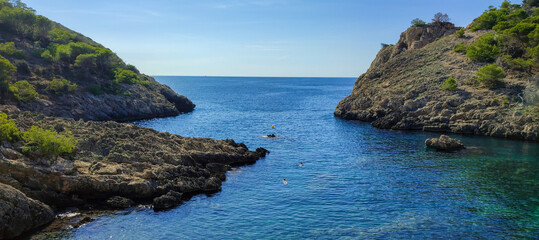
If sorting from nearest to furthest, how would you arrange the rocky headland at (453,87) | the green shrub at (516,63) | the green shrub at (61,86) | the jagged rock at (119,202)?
the jagged rock at (119,202)
the rocky headland at (453,87)
the green shrub at (516,63)
the green shrub at (61,86)

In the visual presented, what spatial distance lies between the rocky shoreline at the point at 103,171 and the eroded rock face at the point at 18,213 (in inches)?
2.3

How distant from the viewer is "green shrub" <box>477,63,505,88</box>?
7169cm

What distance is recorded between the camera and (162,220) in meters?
30.2

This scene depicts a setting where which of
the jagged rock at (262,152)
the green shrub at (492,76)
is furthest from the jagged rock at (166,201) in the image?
the green shrub at (492,76)

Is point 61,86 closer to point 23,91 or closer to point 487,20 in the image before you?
point 23,91

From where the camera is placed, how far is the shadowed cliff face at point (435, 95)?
213 ft

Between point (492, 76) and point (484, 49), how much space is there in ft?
41.7

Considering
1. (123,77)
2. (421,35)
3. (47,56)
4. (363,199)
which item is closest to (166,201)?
(363,199)

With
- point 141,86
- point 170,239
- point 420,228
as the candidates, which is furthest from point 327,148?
point 141,86

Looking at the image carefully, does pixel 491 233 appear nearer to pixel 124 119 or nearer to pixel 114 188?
pixel 114 188

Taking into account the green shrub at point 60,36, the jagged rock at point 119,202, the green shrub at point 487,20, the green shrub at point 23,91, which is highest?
the green shrub at point 487,20

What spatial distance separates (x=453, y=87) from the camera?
74812mm

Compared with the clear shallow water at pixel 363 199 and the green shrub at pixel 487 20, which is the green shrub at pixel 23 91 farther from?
the green shrub at pixel 487 20

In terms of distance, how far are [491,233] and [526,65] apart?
5639cm
